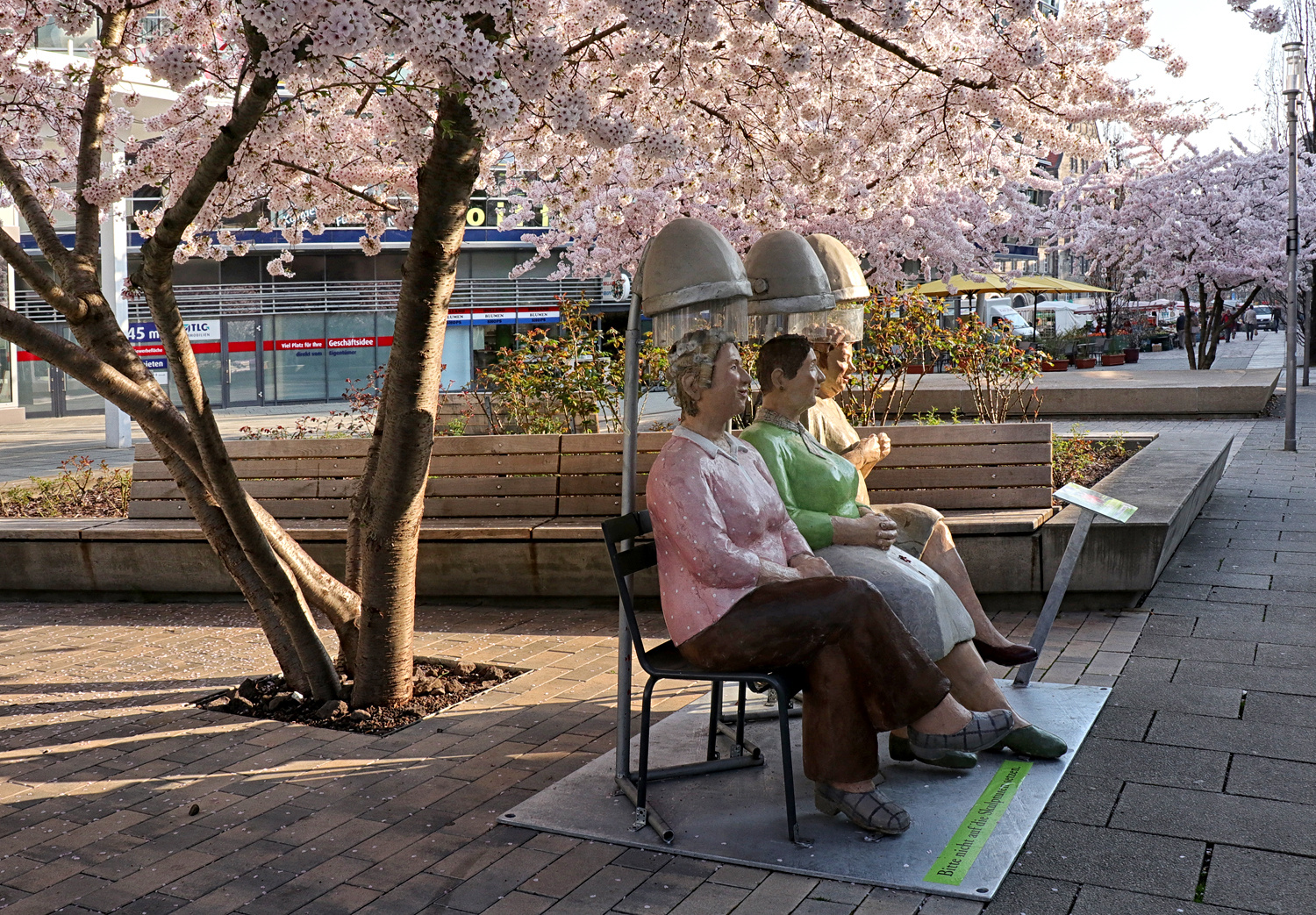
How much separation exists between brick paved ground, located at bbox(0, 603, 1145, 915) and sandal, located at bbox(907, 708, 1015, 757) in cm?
69

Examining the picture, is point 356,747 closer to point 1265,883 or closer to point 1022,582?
point 1265,883

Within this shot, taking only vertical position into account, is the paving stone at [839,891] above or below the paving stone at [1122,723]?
below

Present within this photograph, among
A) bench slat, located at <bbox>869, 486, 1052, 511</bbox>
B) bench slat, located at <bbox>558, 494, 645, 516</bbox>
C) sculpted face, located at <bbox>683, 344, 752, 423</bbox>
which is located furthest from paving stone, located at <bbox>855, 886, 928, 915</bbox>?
bench slat, located at <bbox>558, 494, 645, 516</bbox>

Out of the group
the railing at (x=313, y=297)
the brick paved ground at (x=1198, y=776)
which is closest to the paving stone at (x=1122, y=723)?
the brick paved ground at (x=1198, y=776)

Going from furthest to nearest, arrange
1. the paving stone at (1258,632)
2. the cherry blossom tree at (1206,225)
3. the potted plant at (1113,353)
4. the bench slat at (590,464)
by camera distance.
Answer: the potted plant at (1113,353), the cherry blossom tree at (1206,225), the bench slat at (590,464), the paving stone at (1258,632)

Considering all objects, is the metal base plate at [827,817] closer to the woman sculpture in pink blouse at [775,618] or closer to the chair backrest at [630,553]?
the woman sculpture in pink blouse at [775,618]

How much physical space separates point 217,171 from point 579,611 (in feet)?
11.6

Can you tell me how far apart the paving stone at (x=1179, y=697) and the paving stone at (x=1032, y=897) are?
1.76 meters

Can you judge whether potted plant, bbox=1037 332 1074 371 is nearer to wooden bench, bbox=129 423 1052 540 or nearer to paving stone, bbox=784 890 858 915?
wooden bench, bbox=129 423 1052 540

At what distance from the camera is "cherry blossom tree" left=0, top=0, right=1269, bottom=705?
447 cm

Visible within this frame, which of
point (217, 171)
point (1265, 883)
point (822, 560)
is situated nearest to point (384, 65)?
point (217, 171)

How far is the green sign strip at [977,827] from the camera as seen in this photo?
3.64 metres

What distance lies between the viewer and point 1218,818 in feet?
13.1

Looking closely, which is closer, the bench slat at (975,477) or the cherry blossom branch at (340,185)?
the cherry blossom branch at (340,185)
